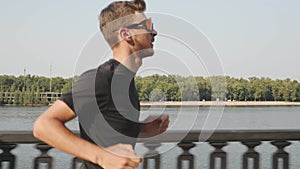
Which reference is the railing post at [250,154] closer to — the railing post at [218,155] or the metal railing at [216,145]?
the metal railing at [216,145]

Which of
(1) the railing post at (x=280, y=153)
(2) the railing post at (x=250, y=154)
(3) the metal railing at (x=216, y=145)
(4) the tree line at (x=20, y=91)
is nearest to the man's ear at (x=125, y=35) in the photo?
(3) the metal railing at (x=216, y=145)

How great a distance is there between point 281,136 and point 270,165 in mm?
306

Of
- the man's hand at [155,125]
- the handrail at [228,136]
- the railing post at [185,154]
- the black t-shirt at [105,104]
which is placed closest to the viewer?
the black t-shirt at [105,104]

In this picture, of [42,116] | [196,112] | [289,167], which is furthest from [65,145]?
[289,167]

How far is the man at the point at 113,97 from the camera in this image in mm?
1467

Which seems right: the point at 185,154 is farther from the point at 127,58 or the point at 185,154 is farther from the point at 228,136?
the point at 127,58

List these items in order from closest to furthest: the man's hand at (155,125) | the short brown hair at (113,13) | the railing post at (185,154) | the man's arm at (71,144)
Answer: the man's arm at (71,144) → the short brown hair at (113,13) → the man's hand at (155,125) → the railing post at (185,154)

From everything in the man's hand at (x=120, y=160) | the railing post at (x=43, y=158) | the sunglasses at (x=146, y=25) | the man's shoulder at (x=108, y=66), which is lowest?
the railing post at (x=43, y=158)

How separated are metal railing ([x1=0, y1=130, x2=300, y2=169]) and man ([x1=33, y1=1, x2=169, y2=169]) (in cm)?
175

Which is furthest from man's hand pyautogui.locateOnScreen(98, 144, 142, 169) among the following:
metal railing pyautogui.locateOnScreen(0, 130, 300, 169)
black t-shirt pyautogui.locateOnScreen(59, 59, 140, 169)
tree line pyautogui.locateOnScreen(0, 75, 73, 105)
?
tree line pyautogui.locateOnScreen(0, 75, 73, 105)

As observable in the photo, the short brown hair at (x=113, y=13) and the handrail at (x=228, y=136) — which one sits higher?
the short brown hair at (x=113, y=13)

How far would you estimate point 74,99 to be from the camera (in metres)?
1.51

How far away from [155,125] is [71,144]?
48cm

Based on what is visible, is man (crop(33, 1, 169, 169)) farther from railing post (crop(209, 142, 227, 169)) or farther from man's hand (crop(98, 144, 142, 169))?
railing post (crop(209, 142, 227, 169))
